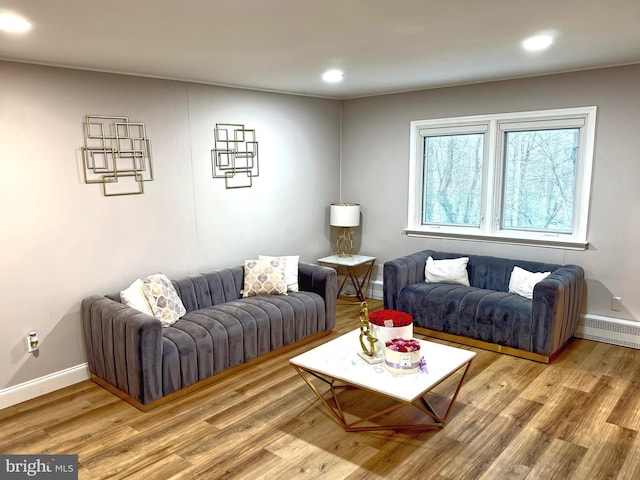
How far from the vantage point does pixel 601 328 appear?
14.1 ft

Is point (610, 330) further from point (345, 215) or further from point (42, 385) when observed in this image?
point (42, 385)

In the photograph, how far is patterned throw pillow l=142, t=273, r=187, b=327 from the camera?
3617mm

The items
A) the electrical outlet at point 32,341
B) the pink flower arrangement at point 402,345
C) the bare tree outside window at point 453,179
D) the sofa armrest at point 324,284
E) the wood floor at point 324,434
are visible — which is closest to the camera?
the wood floor at point 324,434

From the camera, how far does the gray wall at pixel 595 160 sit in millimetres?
4074

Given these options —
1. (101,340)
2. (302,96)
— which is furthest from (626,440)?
(302,96)

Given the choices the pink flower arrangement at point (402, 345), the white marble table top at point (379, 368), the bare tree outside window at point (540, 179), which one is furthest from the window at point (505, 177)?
the pink flower arrangement at point (402, 345)

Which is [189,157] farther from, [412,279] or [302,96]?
[412,279]

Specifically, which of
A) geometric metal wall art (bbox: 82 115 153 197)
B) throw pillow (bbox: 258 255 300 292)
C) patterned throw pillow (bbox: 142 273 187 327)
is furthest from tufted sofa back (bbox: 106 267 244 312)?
geometric metal wall art (bbox: 82 115 153 197)

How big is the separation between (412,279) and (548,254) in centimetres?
130

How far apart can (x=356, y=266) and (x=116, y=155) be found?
2.98m

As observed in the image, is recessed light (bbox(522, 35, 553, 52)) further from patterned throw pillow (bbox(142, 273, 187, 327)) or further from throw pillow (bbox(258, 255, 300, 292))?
patterned throw pillow (bbox(142, 273, 187, 327))

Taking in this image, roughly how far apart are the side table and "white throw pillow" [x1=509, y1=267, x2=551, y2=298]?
1.68 m

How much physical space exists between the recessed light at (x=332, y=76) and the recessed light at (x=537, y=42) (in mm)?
1448

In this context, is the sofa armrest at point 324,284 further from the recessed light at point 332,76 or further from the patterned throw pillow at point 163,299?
the recessed light at point 332,76
